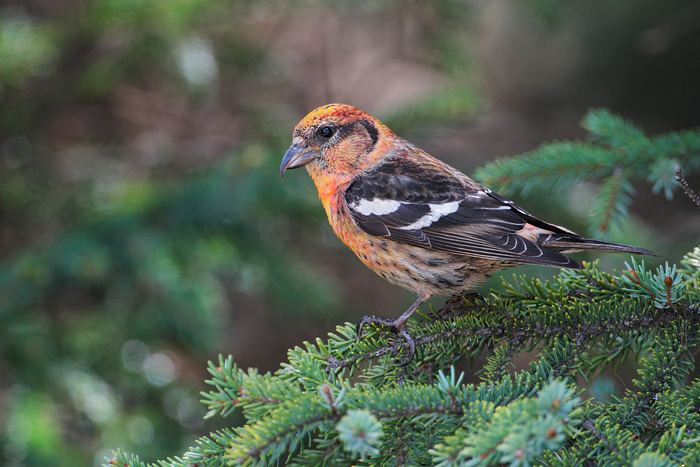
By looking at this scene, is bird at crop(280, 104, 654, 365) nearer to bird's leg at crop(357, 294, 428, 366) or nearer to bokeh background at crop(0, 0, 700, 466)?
bird's leg at crop(357, 294, 428, 366)

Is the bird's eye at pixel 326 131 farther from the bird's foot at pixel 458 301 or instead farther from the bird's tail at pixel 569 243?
the bird's tail at pixel 569 243

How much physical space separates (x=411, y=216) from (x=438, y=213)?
14 centimetres

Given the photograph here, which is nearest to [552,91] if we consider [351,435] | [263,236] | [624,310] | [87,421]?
[263,236]

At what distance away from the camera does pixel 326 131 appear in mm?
3609

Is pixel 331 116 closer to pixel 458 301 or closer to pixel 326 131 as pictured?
pixel 326 131

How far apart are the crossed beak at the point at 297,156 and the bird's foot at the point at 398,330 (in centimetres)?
116

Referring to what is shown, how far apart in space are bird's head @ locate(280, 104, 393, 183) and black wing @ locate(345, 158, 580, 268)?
15cm

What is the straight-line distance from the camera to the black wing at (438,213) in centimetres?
294

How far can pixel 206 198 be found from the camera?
12.8ft

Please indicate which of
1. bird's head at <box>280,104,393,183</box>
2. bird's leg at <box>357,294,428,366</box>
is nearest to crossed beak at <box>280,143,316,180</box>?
bird's head at <box>280,104,393,183</box>

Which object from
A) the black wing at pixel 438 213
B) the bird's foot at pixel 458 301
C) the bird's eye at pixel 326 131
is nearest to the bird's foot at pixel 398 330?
the bird's foot at pixel 458 301

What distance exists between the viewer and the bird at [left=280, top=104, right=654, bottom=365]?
9.61ft

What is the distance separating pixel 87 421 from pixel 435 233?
2.32 meters

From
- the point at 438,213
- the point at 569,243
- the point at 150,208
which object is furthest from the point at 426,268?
the point at 150,208
